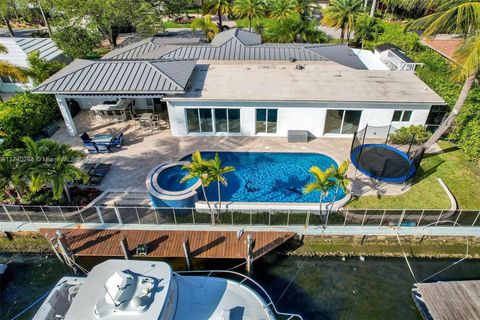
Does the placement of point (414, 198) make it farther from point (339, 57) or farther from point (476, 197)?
point (339, 57)

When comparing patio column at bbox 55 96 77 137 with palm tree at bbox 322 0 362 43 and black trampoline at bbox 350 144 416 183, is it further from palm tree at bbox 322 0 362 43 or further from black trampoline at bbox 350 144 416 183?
palm tree at bbox 322 0 362 43

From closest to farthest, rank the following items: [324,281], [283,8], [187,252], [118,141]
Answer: [187,252] < [324,281] < [118,141] < [283,8]

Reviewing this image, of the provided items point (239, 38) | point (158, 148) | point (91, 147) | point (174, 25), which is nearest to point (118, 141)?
point (91, 147)

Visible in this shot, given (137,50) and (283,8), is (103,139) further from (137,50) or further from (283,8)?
(283,8)

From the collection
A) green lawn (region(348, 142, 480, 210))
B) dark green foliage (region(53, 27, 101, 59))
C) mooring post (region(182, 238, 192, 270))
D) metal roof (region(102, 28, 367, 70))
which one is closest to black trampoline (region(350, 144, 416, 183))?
green lawn (region(348, 142, 480, 210))

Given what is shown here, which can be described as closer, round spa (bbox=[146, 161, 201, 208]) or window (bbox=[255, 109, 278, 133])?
round spa (bbox=[146, 161, 201, 208])

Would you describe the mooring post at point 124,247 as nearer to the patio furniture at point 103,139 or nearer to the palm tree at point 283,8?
the patio furniture at point 103,139
